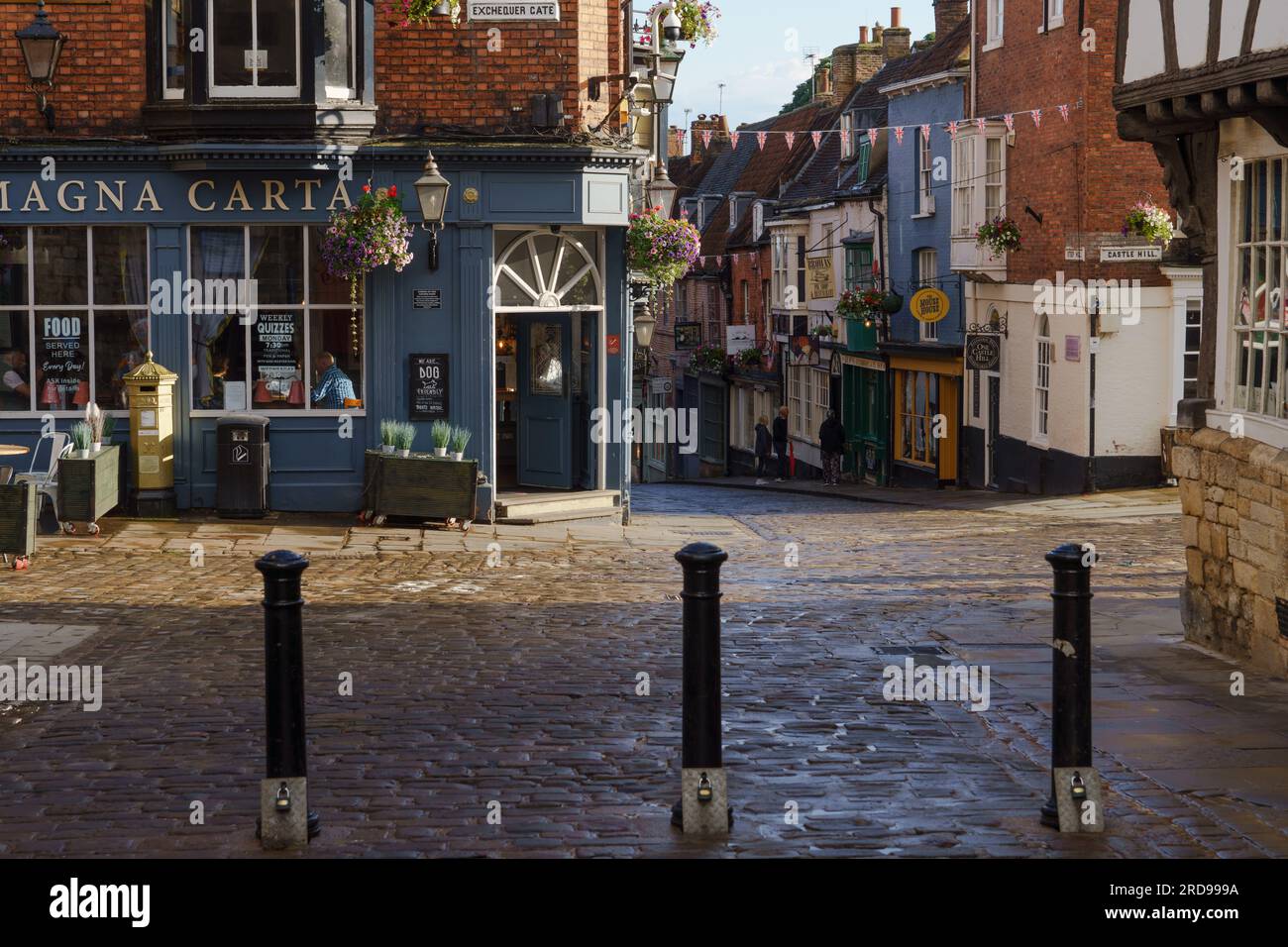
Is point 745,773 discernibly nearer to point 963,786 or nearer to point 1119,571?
point 963,786

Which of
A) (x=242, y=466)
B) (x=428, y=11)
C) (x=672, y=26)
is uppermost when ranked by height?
(x=672, y=26)

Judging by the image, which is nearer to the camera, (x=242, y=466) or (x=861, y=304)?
(x=242, y=466)

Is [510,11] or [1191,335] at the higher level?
[510,11]

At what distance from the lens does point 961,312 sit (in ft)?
103

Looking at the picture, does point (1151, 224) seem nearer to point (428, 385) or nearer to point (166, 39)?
point (428, 385)

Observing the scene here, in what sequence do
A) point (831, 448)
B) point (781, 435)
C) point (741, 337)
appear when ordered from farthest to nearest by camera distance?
point (741, 337), point (781, 435), point (831, 448)

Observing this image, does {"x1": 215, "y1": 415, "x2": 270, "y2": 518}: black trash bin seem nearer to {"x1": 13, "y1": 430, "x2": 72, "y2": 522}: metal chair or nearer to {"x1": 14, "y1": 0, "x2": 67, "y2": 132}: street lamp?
{"x1": 13, "y1": 430, "x2": 72, "y2": 522}: metal chair

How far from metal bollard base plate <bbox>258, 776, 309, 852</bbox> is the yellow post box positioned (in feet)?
37.2

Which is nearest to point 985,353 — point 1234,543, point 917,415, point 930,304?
point 930,304

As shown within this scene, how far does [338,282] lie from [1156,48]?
9279 mm

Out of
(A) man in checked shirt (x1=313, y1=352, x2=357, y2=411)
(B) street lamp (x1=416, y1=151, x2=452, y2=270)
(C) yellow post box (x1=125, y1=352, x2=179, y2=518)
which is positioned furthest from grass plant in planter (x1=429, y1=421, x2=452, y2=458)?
(C) yellow post box (x1=125, y1=352, x2=179, y2=518)

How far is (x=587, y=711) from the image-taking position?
8.70m

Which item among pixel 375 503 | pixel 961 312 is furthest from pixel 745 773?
pixel 961 312

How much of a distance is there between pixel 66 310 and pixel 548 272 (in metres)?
5.07
